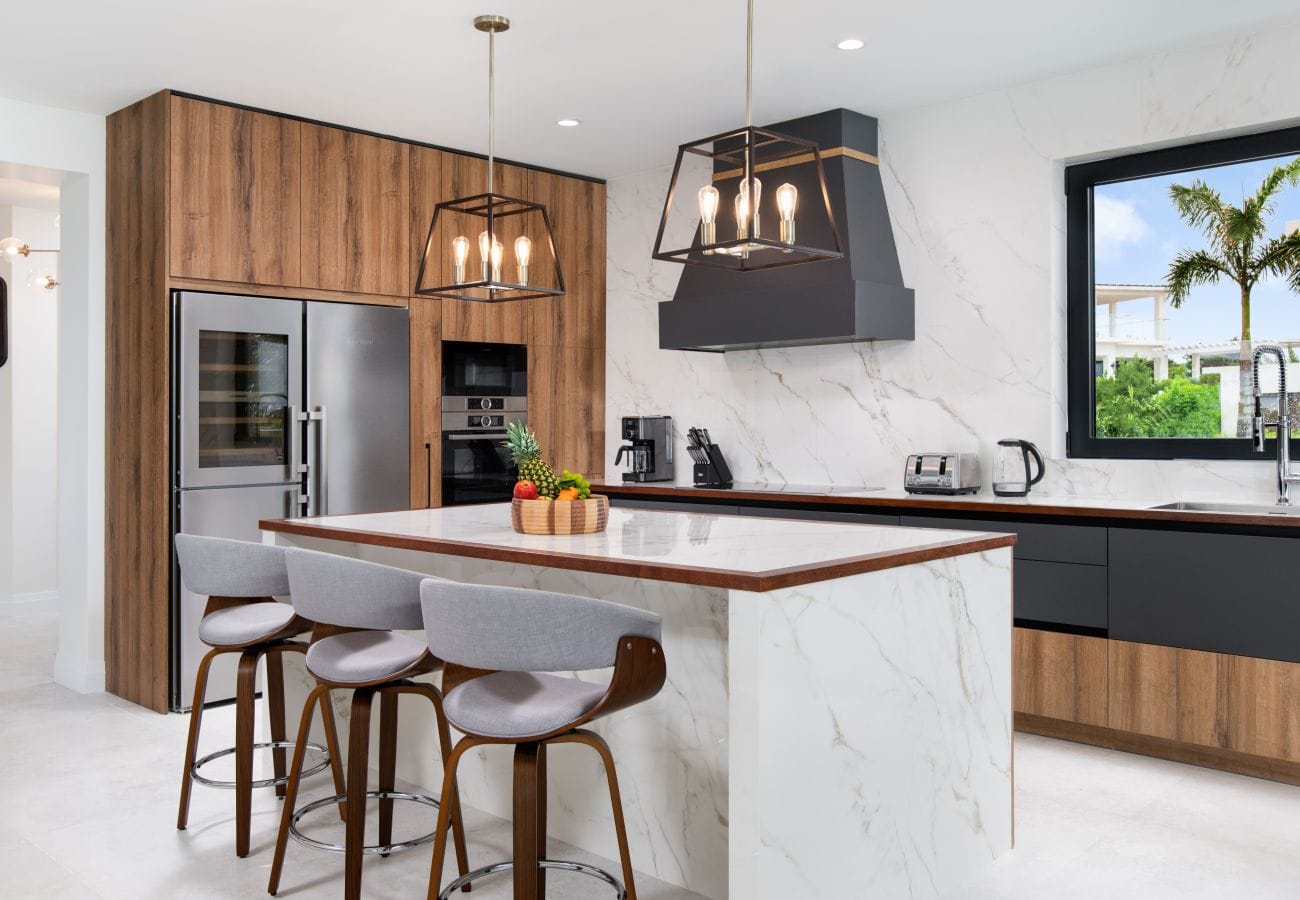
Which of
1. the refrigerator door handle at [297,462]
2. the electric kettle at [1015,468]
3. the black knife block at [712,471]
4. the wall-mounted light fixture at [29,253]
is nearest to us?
the electric kettle at [1015,468]

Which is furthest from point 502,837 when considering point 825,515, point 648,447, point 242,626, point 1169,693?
point 648,447

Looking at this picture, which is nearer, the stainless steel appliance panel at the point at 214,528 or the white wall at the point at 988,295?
the white wall at the point at 988,295

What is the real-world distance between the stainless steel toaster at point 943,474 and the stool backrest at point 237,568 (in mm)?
2534

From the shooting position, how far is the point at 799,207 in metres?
4.66

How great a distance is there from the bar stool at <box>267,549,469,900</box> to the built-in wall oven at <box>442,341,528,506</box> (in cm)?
265

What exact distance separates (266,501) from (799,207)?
8.60 ft

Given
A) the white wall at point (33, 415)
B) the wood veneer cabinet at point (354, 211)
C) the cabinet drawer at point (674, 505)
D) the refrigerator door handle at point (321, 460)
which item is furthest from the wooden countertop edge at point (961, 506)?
the white wall at point (33, 415)

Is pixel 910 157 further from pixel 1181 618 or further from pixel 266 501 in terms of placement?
pixel 266 501

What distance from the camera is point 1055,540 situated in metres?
3.81

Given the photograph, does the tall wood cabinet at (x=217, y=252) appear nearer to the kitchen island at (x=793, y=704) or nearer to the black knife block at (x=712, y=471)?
the black knife block at (x=712, y=471)

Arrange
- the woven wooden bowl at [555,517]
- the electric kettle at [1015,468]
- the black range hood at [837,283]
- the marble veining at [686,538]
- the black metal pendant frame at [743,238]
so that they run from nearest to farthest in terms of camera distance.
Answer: the marble veining at [686,538] → the black metal pendant frame at [743,238] → the woven wooden bowl at [555,517] → the electric kettle at [1015,468] → the black range hood at [837,283]

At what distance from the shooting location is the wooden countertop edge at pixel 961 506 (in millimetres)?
3420

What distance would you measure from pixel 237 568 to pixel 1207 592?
3005 mm

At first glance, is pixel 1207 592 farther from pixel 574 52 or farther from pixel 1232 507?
pixel 574 52
